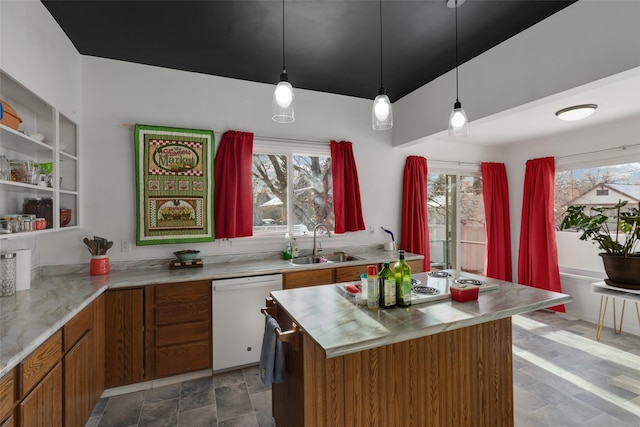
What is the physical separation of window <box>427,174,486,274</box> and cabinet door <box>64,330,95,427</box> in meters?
3.97

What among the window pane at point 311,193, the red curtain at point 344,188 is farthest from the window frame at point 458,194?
the window pane at point 311,193

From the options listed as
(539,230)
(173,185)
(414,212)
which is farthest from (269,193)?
(539,230)

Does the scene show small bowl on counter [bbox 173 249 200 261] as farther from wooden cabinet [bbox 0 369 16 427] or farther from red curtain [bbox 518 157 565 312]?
red curtain [bbox 518 157 565 312]

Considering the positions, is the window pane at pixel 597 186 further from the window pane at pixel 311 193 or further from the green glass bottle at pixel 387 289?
the green glass bottle at pixel 387 289

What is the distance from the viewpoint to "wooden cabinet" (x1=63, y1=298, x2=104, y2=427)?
64.6 inches

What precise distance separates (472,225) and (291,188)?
3054mm

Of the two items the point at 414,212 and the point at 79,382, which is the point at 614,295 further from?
the point at 79,382

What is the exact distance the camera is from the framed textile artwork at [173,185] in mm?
2727

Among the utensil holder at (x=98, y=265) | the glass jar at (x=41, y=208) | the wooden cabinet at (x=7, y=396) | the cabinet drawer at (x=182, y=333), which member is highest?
the glass jar at (x=41, y=208)

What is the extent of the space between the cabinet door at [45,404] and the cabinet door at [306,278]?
1597 mm

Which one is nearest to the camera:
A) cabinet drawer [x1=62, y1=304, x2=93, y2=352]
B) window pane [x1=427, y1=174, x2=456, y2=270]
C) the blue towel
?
the blue towel

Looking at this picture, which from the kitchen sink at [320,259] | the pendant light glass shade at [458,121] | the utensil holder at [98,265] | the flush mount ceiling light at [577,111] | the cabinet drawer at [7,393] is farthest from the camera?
the kitchen sink at [320,259]

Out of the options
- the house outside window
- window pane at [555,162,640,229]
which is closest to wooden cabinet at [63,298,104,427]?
the house outside window

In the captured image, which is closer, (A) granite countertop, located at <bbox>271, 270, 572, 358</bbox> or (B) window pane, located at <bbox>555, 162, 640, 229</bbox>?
(A) granite countertop, located at <bbox>271, 270, 572, 358</bbox>
